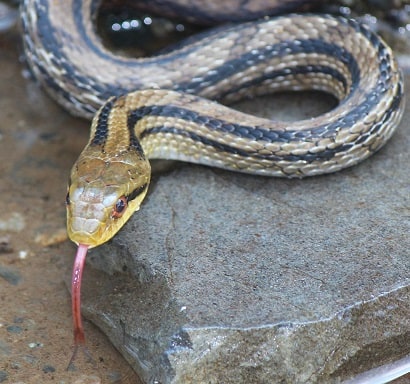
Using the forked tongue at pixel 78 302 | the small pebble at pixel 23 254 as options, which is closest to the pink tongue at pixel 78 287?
the forked tongue at pixel 78 302

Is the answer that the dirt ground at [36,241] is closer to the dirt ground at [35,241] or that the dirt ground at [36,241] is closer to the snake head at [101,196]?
the dirt ground at [35,241]

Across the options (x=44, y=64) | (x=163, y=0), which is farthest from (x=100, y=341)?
(x=163, y=0)

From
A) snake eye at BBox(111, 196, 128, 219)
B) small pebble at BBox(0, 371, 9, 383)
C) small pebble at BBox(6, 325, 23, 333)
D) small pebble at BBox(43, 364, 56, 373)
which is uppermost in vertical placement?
snake eye at BBox(111, 196, 128, 219)

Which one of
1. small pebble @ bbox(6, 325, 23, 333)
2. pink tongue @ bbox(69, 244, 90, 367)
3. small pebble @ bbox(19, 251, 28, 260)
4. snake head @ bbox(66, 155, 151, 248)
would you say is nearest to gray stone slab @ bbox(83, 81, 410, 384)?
pink tongue @ bbox(69, 244, 90, 367)

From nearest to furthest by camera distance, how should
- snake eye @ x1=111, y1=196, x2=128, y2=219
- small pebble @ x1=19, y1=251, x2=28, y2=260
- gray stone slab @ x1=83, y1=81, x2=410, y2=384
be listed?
1. gray stone slab @ x1=83, y1=81, x2=410, y2=384
2. snake eye @ x1=111, y1=196, x2=128, y2=219
3. small pebble @ x1=19, y1=251, x2=28, y2=260

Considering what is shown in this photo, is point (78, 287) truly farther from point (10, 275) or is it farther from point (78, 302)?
point (10, 275)

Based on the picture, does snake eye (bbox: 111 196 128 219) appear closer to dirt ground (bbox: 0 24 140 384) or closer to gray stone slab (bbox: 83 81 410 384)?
gray stone slab (bbox: 83 81 410 384)

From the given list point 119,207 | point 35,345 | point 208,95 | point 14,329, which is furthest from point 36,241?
point 208,95

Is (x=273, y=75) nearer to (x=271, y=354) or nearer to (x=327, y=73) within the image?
(x=327, y=73)
